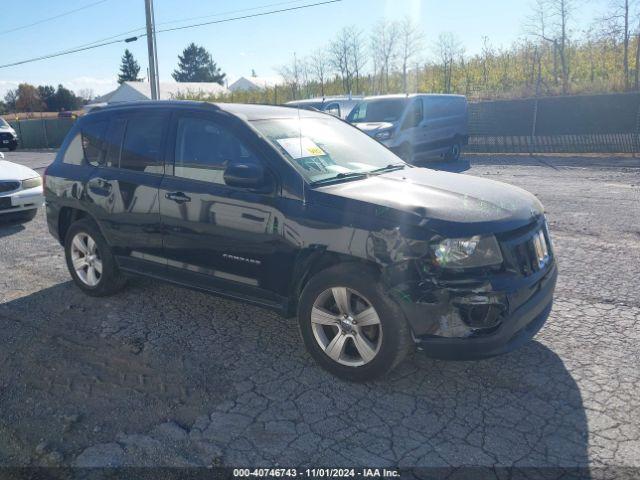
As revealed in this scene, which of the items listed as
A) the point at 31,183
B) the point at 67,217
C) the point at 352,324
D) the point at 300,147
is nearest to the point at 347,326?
the point at 352,324

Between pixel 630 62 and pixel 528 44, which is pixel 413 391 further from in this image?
pixel 528 44

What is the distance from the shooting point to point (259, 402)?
10.8 ft

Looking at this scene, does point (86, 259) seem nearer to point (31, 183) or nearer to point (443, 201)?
point (443, 201)

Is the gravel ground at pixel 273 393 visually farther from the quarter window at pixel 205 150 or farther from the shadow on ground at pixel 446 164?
the shadow on ground at pixel 446 164

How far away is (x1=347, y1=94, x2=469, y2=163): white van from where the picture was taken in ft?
45.9

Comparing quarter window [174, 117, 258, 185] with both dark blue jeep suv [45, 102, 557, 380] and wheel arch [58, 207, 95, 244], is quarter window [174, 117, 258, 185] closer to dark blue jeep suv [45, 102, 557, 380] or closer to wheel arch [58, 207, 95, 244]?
dark blue jeep suv [45, 102, 557, 380]

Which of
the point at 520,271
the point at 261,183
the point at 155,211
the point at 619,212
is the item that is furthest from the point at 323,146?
the point at 619,212

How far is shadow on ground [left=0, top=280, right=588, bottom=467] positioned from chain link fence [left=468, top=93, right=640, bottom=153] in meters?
16.1

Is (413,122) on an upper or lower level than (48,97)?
lower

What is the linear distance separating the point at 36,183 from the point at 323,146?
6.20 metres

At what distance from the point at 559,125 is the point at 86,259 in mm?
17762

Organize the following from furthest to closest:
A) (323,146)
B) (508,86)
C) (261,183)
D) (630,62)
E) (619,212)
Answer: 1. (508,86)
2. (630,62)
3. (619,212)
4. (323,146)
5. (261,183)

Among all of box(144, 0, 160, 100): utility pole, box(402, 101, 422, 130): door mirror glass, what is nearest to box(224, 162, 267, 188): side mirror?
box(402, 101, 422, 130): door mirror glass

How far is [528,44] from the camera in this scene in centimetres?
3025
